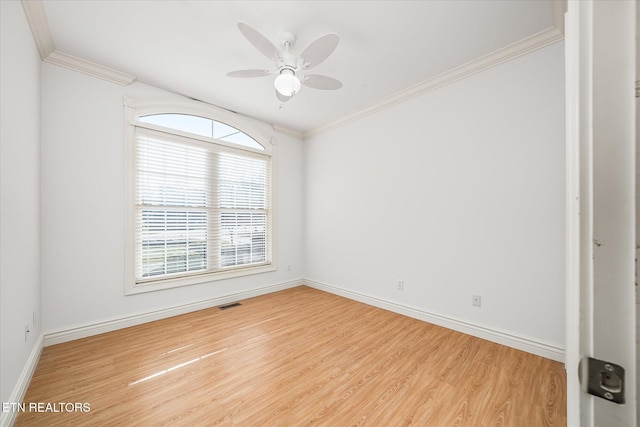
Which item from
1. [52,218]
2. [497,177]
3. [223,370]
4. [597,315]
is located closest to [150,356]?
[223,370]

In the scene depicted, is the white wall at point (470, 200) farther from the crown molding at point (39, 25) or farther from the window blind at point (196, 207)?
the crown molding at point (39, 25)

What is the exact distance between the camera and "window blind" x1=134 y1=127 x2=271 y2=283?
3.10 metres

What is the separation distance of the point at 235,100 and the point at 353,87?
157 centimetres

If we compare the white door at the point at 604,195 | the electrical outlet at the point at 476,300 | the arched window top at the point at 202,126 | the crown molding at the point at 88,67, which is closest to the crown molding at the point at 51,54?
the crown molding at the point at 88,67

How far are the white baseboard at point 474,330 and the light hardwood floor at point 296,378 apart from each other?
3.2 inches

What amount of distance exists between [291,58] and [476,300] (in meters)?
2.92

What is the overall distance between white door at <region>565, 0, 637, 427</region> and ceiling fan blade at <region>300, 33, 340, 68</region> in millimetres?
1716

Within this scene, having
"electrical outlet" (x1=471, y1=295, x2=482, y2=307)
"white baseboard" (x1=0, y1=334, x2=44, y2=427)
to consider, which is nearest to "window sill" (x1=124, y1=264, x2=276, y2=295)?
"white baseboard" (x1=0, y1=334, x2=44, y2=427)

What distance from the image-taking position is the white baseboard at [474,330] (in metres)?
2.24

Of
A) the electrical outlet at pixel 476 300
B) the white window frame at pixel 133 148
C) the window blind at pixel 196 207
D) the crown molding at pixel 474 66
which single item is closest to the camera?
the crown molding at pixel 474 66

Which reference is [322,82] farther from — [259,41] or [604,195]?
[604,195]

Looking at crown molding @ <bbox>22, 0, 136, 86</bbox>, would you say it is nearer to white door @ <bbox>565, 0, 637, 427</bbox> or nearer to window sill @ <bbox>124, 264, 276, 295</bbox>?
window sill @ <bbox>124, 264, 276, 295</bbox>

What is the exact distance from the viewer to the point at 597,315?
17.0 inches

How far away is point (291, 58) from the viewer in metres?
2.17
